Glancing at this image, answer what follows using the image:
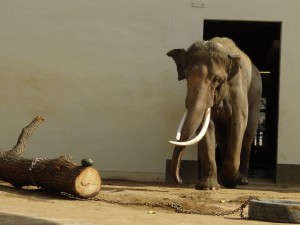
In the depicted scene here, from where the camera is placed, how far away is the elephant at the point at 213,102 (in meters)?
11.4

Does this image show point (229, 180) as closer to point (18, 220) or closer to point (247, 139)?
point (247, 139)

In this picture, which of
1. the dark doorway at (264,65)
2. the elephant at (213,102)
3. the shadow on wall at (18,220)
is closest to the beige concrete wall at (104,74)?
the elephant at (213,102)

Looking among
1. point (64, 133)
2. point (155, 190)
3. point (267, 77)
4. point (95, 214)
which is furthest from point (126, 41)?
point (267, 77)

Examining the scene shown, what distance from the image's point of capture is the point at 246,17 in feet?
48.4

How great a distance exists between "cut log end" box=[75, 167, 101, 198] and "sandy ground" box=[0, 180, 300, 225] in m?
0.17

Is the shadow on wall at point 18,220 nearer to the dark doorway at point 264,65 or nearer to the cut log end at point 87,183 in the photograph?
the cut log end at point 87,183

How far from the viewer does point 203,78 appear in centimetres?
1161

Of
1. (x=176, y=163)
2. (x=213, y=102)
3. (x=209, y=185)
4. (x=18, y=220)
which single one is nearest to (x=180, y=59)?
(x=213, y=102)

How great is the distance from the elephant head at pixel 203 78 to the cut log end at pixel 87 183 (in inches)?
49.9

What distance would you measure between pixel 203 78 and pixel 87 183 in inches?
96.1

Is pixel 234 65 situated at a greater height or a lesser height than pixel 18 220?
greater

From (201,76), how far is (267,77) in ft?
46.0

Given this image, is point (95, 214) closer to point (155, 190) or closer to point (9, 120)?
point (155, 190)

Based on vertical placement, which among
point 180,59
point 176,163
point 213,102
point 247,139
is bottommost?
point 176,163
